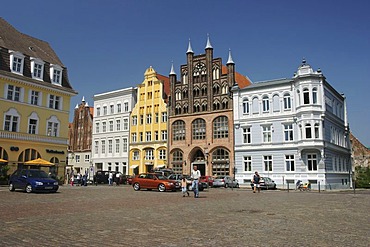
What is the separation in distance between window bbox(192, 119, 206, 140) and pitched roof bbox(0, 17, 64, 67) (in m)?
20.5

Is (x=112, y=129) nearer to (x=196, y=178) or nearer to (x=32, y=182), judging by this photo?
(x=32, y=182)

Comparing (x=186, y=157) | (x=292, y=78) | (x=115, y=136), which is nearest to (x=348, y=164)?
(x=292, y=78)

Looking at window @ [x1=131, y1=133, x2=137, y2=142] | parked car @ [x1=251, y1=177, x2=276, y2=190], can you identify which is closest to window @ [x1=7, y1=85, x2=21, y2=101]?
window @ [x1=131, y1=133, x2=137, y2=142]

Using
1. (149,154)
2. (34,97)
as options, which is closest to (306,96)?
(149,154)

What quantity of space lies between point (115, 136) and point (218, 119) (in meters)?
20.3

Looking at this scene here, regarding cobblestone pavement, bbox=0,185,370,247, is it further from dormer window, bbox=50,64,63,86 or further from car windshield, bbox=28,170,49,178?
dormer window, bbox=50,64,63,86

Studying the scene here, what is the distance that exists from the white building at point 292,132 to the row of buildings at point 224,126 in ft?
0.38

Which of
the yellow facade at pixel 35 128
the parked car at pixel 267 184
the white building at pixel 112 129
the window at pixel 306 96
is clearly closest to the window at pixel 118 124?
the white building at pixel 112 129

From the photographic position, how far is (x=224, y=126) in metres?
48.9

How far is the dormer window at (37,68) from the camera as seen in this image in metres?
39.7

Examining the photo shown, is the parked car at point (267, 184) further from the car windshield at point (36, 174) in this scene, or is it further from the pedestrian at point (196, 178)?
the car windshield at point (36, 174)

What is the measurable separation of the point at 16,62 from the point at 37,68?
8.72ft

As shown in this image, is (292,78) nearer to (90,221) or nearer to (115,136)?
(115,136)

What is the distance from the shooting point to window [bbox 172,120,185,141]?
173ft
